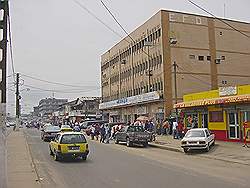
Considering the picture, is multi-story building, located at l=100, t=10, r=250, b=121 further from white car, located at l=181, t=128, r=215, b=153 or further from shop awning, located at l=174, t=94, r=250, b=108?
white car, located at l=181, t=128, r=215, b=153

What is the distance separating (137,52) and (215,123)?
29.2 metres

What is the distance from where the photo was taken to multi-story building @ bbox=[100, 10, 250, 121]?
160 feet

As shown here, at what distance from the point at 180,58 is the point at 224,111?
20.9 metres

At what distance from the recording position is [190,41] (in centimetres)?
5122

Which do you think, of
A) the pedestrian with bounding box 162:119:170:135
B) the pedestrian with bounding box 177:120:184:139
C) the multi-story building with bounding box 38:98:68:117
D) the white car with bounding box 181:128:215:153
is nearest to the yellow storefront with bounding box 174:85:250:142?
the pedestrian with bounding box 177:120:184:139

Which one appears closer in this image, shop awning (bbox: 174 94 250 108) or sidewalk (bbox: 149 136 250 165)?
sidewalk (bbox: 149 136 250 165)

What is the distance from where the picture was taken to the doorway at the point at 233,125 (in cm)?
2845

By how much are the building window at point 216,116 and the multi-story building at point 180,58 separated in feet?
50.6

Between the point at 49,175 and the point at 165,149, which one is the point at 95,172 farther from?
the point at 165,149

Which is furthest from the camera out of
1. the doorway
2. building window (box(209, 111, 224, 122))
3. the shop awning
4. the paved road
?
building window (box(209, 111, 224, 122))

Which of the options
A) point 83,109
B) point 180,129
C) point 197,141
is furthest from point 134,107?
point 83,109

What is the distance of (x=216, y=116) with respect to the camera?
102 feet

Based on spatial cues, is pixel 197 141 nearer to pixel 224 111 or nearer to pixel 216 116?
pixel 224 111

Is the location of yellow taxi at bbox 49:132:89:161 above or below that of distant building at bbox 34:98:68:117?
below
